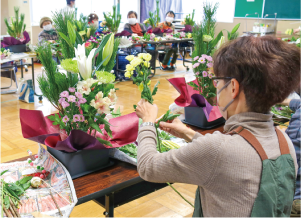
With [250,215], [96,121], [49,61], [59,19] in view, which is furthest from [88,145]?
[250,215]

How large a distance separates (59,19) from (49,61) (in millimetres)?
218

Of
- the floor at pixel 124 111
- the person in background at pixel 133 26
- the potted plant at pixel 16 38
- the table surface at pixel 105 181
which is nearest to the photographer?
the table surface at pixel 105 181

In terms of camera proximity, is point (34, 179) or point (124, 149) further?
point (124, 149)

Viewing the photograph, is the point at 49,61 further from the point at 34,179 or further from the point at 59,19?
the point at 34,179

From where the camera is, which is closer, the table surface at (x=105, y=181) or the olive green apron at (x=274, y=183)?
the olive green apron at (x=274, y=183)

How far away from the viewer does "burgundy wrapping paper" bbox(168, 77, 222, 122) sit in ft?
6.12

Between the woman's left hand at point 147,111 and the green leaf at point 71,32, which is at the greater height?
the green leaf at point 71,32

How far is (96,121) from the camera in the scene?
4.30 feet

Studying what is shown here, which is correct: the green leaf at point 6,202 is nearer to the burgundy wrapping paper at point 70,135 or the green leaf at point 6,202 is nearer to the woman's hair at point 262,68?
the burgundy wrapping paper at point 70,135

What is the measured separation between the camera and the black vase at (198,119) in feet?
6.22


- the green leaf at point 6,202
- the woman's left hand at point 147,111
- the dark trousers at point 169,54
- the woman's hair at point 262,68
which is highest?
the woman's hair at point 262,68

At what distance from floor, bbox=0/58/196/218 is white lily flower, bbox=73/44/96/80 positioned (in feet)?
1.07

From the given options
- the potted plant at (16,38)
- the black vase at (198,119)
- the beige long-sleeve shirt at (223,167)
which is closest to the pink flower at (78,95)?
the beige long-sleeve shirt at (223,167)

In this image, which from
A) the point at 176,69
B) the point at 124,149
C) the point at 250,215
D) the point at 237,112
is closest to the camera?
the point at 250,215
